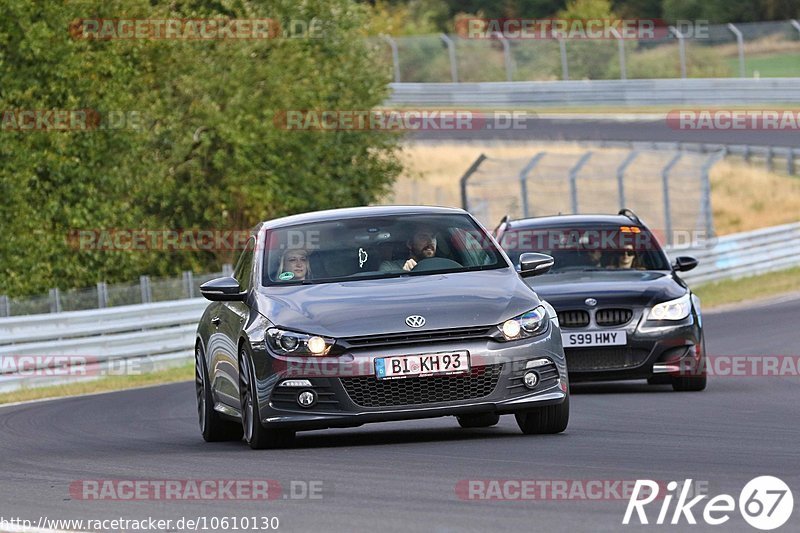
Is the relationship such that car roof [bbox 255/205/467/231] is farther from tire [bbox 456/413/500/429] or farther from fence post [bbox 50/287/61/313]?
fence post [bbox 50/287/61/313]

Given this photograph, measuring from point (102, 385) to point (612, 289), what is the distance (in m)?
8.58

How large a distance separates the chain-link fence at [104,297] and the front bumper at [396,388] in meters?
12.0

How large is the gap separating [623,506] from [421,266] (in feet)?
12.6

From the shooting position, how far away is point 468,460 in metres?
9.23

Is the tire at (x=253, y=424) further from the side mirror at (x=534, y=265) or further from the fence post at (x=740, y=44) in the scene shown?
the fence post at (x=740, y=44)

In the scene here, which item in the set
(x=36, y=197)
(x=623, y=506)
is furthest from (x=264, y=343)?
(x=36, y=197)

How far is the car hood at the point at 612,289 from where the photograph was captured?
47.5 feet

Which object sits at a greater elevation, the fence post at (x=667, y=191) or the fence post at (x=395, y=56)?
the fence post at (x=667, y=191)

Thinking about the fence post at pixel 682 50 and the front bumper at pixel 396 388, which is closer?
the front bumper at pixel 396 388

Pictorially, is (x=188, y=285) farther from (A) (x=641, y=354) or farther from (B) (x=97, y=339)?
(A) (x=641, y=354)

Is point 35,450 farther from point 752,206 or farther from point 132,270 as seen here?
point 752,206

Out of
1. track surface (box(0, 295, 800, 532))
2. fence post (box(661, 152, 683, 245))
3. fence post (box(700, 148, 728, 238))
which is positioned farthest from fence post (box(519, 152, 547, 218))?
track surface (box(0, 295, 800, 532))

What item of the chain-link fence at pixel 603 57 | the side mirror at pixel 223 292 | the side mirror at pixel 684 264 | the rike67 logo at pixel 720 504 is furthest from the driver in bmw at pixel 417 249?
the chain-link fence at pixel 603 57

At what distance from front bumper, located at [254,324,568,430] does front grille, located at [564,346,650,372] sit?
14.0 feet
